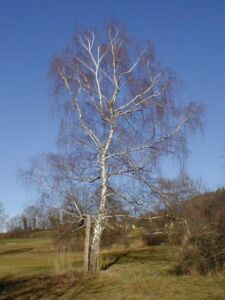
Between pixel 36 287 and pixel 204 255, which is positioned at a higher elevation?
pixel 204 255

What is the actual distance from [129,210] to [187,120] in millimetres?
3980

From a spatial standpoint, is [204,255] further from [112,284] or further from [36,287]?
[36,287]

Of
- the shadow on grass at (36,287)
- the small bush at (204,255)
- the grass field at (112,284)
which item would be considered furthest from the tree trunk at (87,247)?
the small bush at (204,255)

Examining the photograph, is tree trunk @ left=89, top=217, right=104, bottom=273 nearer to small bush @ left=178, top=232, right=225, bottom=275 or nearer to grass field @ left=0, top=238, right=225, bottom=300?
grass field @ left=0, top=238, right=225, bottom=300

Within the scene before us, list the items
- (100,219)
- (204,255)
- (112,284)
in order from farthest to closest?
1. (100,219)
2. (204,255)
3. (112,284)

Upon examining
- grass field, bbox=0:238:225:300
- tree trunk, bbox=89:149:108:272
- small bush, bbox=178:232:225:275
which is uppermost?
tree trunk, bbox=89:149:108:272

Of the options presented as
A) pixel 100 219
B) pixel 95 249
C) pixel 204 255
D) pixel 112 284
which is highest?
pixel 100 219

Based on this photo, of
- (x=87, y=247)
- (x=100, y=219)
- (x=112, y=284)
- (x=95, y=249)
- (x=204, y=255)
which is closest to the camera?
(x=112, y=284)

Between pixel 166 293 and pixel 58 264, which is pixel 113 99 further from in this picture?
pixel 166 293

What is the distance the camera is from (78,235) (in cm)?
2333

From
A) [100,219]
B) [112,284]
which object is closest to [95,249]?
[100,219]

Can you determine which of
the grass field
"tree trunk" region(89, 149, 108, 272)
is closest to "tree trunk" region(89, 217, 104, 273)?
"tree trunk" region(89, 149, 108, 272)

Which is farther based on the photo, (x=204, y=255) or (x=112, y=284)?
(x=204, y=255)

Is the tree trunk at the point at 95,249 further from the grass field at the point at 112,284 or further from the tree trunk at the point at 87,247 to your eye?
the grass field at the point at 112,284
